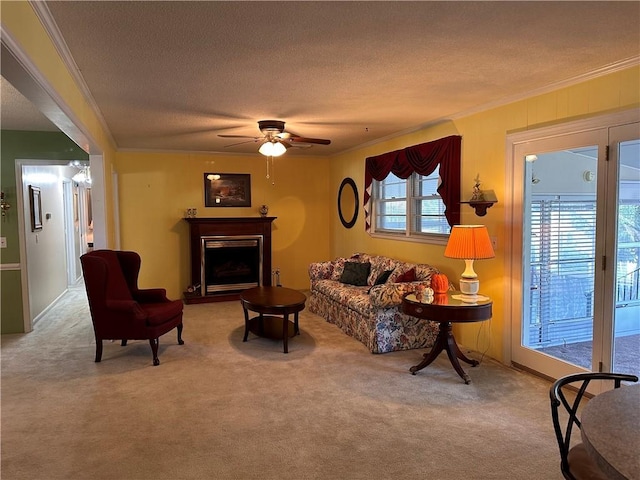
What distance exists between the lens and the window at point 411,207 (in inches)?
200

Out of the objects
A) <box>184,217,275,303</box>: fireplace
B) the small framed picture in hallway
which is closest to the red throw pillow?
<box>184,217,275,303</box>: fireplace

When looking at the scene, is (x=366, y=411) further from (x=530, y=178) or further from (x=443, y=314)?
(x=530, y=178)

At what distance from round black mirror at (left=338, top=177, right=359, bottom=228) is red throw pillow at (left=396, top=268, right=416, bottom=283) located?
2.25m

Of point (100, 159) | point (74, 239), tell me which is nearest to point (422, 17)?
point (100, 159)

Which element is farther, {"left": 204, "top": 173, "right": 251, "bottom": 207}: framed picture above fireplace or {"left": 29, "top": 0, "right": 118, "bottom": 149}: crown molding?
{"left": 204, "top": 173, "right": 251, "bottom": 207}: framed picture above fireplace

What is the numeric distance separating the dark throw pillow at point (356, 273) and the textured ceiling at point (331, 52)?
2085mm

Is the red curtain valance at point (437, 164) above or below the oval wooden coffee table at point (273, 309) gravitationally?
above

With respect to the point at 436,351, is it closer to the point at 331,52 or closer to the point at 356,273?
the point at 356,273

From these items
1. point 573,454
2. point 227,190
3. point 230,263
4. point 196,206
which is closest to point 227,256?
point 230,263

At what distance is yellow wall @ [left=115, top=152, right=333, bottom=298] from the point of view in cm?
677

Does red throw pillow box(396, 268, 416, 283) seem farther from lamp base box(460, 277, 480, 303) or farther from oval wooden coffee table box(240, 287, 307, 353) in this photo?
oval wooden coffee table box(240, 287, 307, 353)

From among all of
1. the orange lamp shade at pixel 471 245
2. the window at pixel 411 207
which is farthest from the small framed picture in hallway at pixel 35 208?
the orange lamp shade at pixel 471 245

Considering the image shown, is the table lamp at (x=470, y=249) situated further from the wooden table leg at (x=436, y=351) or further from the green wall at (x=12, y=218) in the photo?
the green wall at (x=12, y=218)

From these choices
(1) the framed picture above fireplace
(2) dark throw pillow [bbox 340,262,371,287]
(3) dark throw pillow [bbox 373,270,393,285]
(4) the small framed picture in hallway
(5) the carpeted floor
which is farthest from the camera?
(1) the framed picture above fireplace
